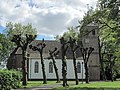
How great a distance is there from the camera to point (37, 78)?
245 ft

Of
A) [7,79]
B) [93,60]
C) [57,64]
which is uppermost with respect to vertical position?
[93,60]

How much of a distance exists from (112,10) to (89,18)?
254 inches

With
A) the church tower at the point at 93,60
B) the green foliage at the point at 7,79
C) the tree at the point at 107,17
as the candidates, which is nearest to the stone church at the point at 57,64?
the church tower at the point at 93,60

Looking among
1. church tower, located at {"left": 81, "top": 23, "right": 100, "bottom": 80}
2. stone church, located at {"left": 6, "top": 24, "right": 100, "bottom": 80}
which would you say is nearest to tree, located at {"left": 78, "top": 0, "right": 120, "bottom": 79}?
stone church, located at {"left": 6, "top": 24, "right": 100, "bottom": 80}

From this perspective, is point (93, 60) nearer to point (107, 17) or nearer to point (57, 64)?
point (57, 64)

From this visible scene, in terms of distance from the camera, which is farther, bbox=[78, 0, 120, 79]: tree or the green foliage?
bbox=[78, 0, 120, 79]: tree

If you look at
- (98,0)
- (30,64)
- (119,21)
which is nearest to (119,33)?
(119,21)

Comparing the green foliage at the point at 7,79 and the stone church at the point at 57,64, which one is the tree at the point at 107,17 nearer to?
the green foliage at the point at 7,79

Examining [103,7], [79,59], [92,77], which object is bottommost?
[92,77]

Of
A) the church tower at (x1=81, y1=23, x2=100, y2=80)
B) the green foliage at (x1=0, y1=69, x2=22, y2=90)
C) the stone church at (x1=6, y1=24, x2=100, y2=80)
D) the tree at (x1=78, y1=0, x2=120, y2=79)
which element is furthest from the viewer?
the church tower at (x1=81, y1=23, x2=100, y2=80)

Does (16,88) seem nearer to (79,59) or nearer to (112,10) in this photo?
(112,10)

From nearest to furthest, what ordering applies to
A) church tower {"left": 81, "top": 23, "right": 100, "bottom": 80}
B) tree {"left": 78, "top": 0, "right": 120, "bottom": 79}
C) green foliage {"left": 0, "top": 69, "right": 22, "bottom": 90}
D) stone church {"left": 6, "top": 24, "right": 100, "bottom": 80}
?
green foliage {"left": 0, "top": 69, "right": 22, "bottom": 90}, tree {"left": 78, "top": 0, "right": 120, "bottom": 79}, stone church {"left": 6, "top": 24, "right": 100, "bottom": 80}, church tower {"left": 81, "top": 23, "right": 100, "bottom": 80}

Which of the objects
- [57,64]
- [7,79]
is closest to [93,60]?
[57,64]

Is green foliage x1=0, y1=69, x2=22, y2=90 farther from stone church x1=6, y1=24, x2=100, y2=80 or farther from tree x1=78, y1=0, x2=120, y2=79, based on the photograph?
stone church x1=6, y1=24, x2=100, y2=80
